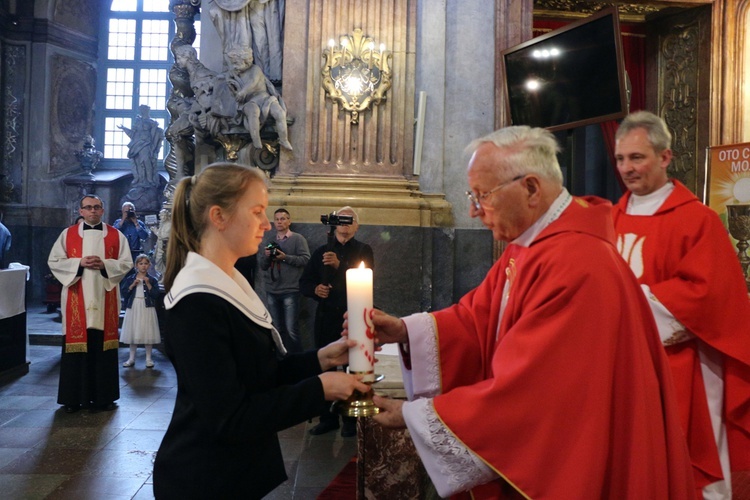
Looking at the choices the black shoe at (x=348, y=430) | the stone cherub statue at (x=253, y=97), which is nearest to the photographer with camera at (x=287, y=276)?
the stone cherub statue at (x=253, y=97)

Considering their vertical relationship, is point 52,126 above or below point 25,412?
above

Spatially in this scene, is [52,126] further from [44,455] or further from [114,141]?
[44,455]

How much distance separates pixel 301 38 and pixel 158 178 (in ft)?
27.2

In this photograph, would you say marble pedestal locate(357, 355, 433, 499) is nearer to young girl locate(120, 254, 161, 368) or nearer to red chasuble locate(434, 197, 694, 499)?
red chasuble locate(434, 197, 694, 499)

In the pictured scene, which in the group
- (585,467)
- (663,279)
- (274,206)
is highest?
(274,206)

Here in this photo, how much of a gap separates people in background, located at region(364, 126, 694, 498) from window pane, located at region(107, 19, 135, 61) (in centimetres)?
1586

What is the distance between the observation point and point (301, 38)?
6992 mm

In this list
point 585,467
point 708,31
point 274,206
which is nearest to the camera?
point 585,467

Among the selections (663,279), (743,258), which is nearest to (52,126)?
(743,258)

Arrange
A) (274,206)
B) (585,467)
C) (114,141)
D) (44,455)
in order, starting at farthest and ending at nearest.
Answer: (114,141)
(274,206)
(44,455)
(585,467)

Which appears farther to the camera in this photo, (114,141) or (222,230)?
(114,141)

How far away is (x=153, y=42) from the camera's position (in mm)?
16094

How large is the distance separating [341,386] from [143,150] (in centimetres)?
1354

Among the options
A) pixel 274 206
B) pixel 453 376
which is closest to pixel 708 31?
pixel 274 206
